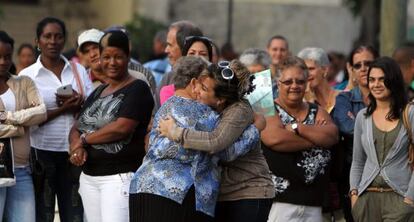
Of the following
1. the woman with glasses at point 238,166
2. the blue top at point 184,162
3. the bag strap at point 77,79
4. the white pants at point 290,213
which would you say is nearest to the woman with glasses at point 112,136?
the bag strap at point 77,79

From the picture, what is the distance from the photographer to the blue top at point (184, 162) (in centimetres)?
753

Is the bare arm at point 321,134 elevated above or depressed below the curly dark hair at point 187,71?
below

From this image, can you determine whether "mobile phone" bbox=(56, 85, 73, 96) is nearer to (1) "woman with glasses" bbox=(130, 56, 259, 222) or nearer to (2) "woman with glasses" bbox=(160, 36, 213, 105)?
(2) "woman with glasses" bbox=(160, 36, 213, 105)

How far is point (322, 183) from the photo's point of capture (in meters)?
9.43

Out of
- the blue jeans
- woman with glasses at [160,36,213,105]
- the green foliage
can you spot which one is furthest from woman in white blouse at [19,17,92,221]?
the green foliage

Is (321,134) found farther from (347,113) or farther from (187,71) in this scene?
(187,71)

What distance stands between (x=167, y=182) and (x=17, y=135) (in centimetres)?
191

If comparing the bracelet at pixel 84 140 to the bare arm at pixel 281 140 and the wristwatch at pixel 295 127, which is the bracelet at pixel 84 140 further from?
the wristwatch at pixel 295 127

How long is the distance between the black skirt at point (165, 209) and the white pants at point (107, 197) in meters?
0.97

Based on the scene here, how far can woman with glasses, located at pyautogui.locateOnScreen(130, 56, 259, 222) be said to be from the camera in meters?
7.54

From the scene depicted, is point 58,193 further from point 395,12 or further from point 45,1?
point 45,1

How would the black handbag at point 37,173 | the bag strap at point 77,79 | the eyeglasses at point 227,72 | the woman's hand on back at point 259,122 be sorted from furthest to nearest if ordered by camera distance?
the bag strap at point 77,79 < the black handbag at point 37,173 < the woman's hand on back at point 259,122 < the eyeglasses at point 227,72

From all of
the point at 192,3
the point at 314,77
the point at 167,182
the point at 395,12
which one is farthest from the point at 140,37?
the point at 167,182

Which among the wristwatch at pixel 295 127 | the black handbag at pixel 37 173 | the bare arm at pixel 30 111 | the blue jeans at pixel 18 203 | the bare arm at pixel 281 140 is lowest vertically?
the blue jeans at pixel 18 203
